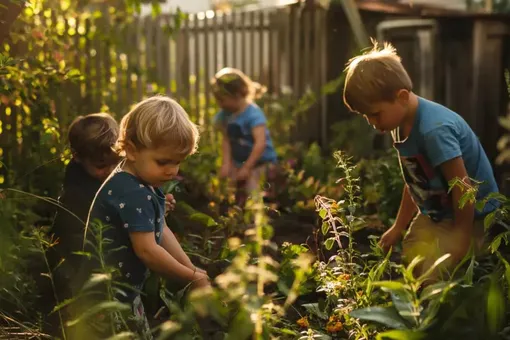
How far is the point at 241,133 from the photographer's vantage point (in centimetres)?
691

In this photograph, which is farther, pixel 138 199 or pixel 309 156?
pixel 309 156

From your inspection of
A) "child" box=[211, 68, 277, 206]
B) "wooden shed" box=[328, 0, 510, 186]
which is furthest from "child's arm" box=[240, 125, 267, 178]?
"wooden shed" box=[328, 0, 510, 186]

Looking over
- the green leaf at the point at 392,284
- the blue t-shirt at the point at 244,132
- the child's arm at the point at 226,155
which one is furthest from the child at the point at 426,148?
the child's arm at the point at 226,155

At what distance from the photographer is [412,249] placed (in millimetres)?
3982

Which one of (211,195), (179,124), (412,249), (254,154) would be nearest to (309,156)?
(254,154)

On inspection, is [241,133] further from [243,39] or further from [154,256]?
[154,256]

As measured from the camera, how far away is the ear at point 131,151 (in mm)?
3271

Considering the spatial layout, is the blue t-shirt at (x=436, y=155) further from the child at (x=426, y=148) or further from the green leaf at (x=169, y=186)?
the green leaf at (x=169, y=186)

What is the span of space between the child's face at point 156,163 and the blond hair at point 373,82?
3.20 ft

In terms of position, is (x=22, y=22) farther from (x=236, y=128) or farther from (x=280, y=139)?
(x=280, y=139)

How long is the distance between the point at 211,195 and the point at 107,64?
2130mm

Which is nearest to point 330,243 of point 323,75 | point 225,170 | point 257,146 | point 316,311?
point 316,311

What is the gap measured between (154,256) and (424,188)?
1.44 metres

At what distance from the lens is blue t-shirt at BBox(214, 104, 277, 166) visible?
22.3 feet
